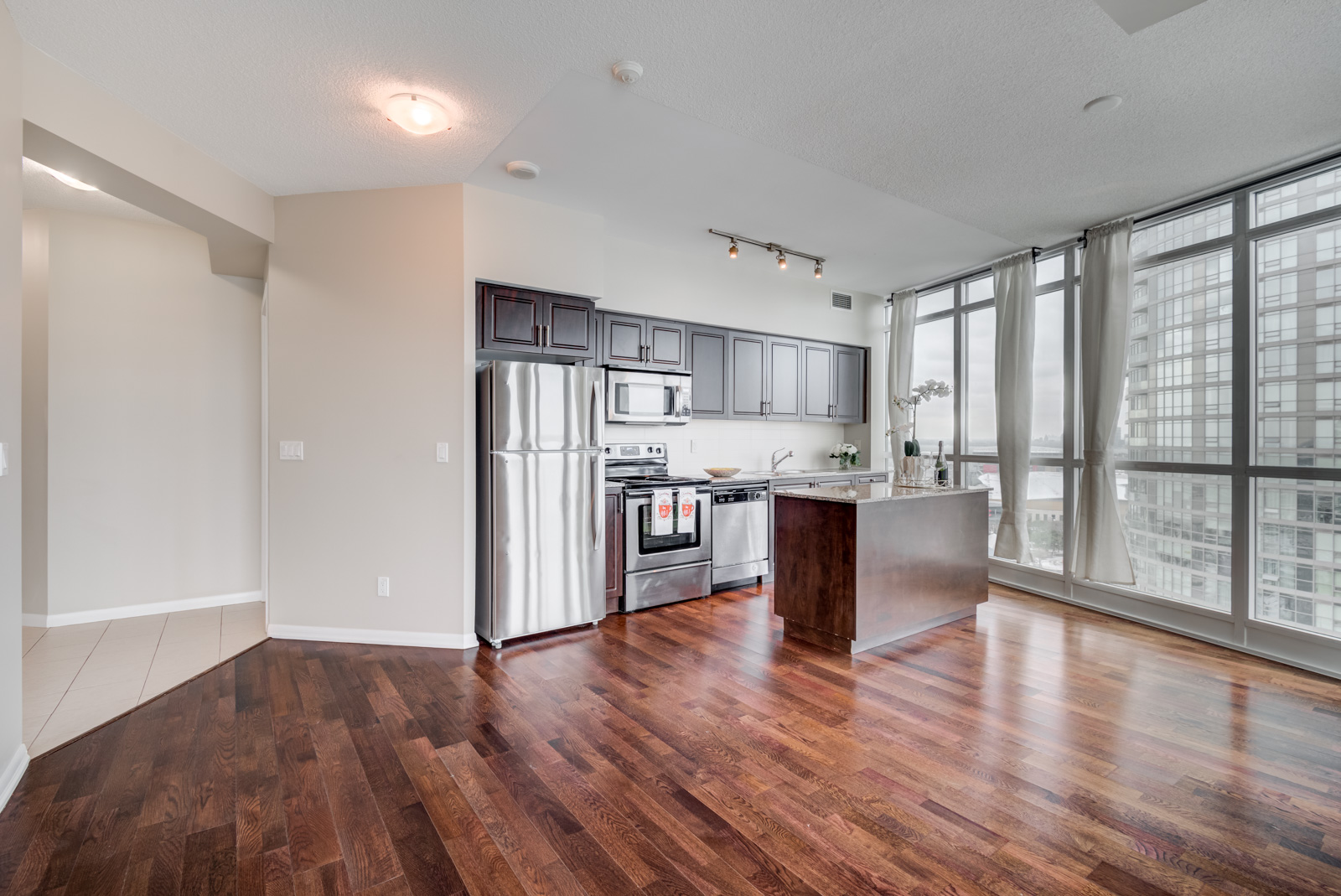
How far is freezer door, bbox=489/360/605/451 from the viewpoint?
3537mm

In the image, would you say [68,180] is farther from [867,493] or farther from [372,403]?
[867,493]

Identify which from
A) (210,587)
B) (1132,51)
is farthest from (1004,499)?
(210,587)

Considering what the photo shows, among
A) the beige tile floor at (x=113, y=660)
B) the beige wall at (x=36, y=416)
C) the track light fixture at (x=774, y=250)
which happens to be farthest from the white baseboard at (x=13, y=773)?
the track light fixture at (x=774, y=250)

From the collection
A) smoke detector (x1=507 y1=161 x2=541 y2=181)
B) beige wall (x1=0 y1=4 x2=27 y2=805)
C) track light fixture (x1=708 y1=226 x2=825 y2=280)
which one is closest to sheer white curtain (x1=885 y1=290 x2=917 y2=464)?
track light fixture (x1=708 y1=226 x2=825 y2=280)

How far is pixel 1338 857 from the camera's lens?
1739mm

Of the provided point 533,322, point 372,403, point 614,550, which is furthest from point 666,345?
point 372,403

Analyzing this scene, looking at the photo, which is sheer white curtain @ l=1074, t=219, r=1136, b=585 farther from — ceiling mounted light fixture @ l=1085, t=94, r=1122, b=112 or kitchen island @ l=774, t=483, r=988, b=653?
ceiling mounted light fixture @ l=1085, t=94, r=1122, b=112

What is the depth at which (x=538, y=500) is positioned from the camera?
3.65m

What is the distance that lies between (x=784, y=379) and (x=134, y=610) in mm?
5358

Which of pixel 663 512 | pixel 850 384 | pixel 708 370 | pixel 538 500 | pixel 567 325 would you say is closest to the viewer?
pixel 538 500

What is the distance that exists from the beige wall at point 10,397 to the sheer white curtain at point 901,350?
233 inches

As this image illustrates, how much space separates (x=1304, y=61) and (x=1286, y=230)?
1406mm

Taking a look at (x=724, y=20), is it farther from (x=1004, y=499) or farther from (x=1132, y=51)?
(x=1004, y=499)

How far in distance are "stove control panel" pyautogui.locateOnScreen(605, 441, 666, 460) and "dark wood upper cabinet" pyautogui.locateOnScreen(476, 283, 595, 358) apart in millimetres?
943
